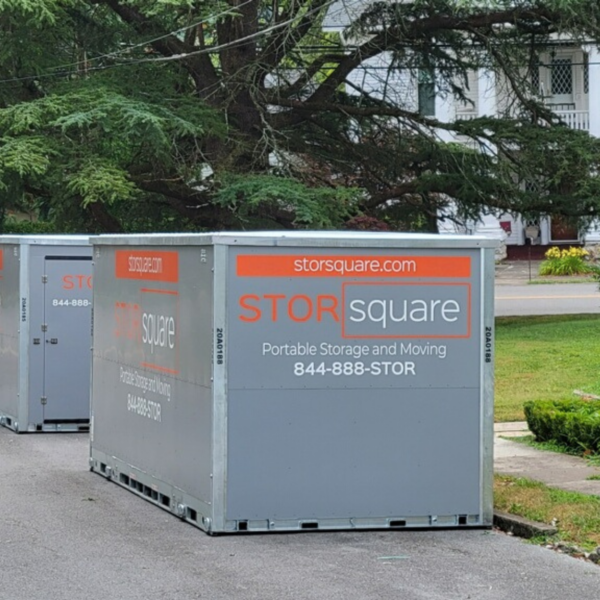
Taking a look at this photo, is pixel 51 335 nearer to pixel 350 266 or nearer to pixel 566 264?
pixel 350 266

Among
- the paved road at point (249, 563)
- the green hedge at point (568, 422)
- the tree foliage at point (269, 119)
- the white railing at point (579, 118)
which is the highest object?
the white railing at point (579, 118)

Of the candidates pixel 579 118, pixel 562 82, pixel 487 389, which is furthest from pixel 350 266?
pixel 562 82

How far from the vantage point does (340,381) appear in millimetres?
10297

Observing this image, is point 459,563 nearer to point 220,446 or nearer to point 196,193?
point 220,446

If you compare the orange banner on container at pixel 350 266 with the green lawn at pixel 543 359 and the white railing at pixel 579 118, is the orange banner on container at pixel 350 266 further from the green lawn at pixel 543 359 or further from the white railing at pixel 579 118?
the white railing at pixel 579 118

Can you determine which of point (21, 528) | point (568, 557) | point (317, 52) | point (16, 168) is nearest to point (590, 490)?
point (568, 557)

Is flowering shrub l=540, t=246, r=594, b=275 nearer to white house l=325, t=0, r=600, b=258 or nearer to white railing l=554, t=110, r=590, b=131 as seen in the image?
white house l=325, t=0, r=600, b=258

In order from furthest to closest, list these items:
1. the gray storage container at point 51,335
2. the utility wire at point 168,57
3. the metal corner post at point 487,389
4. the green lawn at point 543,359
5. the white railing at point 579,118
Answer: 1. the white railing at point 579,118
2. the utility wire at point 168,57
3. the green lawn at point 543,359
4. the gray storage container at point 51,335
5. the metal corner post at point 487,389

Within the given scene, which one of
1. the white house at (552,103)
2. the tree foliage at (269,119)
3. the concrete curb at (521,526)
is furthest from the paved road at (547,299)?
the concrete curb at (521,526)

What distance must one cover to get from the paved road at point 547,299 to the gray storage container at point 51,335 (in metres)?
18.5

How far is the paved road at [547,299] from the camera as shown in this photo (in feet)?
115

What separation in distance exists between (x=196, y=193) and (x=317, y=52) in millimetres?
6001

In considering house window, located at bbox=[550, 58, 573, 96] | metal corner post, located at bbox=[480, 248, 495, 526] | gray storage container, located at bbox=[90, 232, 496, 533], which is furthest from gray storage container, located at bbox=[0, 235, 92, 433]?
house window, located at bbox=[550, 58, 573, 96]

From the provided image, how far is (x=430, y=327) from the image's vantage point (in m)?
10.4
